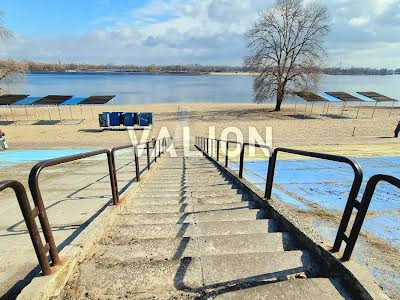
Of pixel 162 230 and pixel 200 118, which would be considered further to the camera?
pixel 200 118

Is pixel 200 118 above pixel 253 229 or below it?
below

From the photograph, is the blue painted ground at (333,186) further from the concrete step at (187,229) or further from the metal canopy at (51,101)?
the metal canopy at (51,101)

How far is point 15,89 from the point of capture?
130ft

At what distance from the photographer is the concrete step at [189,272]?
2.01m

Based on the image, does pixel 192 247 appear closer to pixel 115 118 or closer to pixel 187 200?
pixel 187 200

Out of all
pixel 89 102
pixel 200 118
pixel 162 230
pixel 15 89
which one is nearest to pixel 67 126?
pixel 89 102

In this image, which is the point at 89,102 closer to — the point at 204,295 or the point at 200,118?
the point at 200,118

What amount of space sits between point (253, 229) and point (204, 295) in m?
1.36

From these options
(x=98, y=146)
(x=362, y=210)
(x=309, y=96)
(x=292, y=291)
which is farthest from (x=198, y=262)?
(x=309, y=96)

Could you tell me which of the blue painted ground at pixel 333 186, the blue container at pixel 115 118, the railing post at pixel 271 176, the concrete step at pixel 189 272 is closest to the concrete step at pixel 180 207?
the railing post at pixel 271 176

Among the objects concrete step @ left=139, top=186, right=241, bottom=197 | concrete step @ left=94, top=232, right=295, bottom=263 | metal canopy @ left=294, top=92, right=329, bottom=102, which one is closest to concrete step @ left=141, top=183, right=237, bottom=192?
concrete step @ left=139, top=186, right=241, bottom=197

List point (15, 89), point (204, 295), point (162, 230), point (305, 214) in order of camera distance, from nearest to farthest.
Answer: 1. point (204, 295)
2. point (162, 230)
3. point (305, 214)
4. point (15, 89)

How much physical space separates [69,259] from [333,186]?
7.44m

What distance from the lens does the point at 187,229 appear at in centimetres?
303
